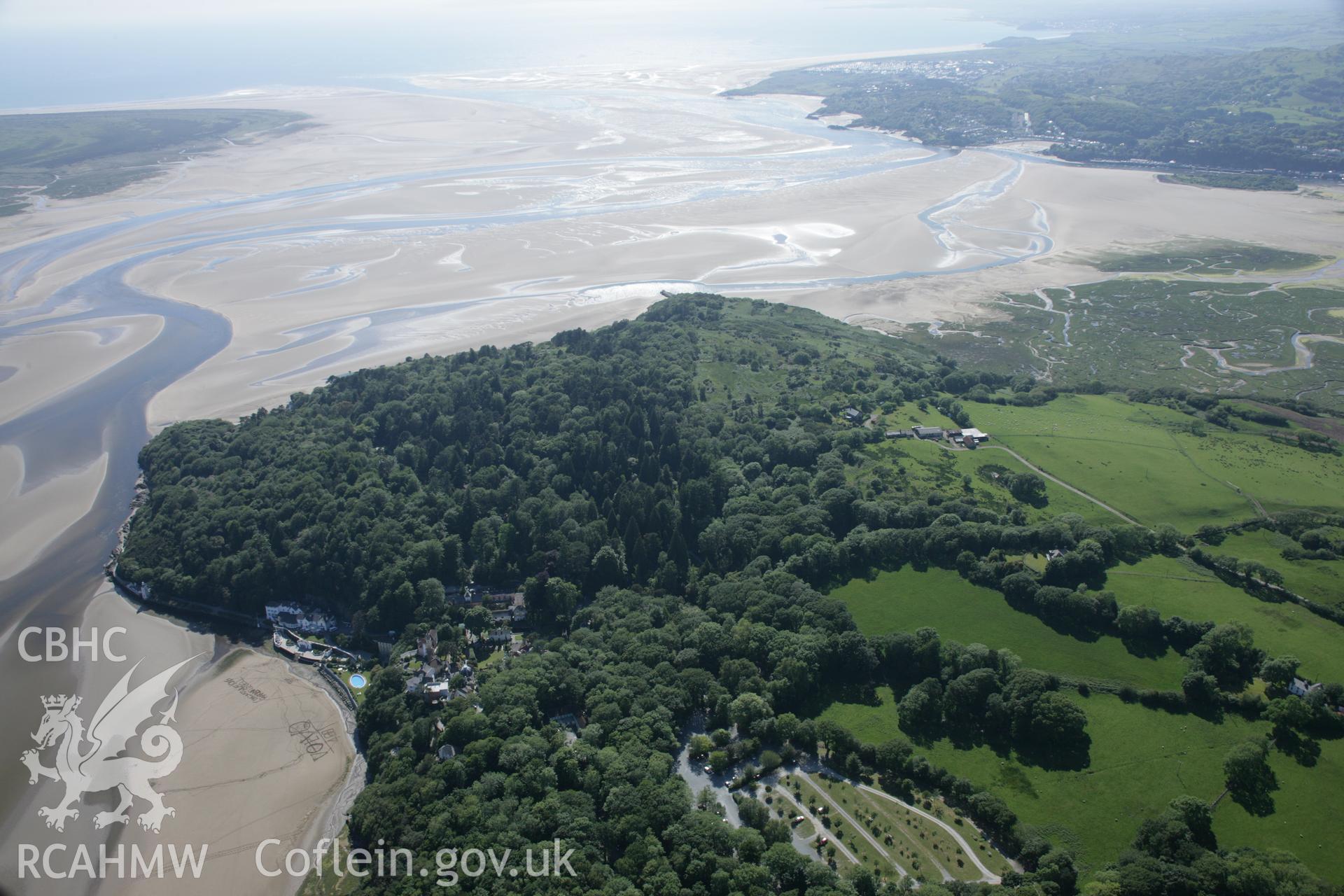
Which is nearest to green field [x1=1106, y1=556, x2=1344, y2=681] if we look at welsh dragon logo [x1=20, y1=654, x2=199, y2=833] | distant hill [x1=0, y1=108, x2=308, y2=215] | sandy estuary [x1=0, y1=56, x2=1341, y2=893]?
sandy estuary [x1=0, y1=56, x2=1341, y2=893]

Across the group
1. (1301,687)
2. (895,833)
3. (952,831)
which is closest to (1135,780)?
(952,831)

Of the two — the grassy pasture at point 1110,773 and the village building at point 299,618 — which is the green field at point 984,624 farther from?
the village building at point 299,618

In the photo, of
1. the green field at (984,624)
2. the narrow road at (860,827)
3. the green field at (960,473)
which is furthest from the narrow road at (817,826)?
the green field at (960,473)

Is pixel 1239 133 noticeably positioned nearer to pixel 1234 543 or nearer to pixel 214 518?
pixel 1234 543

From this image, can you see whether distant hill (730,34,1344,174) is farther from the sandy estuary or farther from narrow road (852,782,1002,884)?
narrow road (852,782,1002,884)

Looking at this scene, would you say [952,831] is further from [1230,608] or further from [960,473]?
[960,473]

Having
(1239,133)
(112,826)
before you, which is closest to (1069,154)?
(1239,133)
